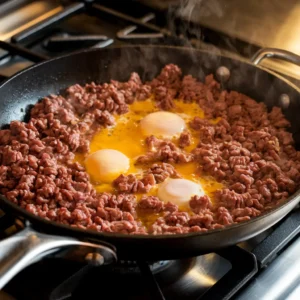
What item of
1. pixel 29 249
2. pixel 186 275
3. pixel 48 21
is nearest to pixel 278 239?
pixel 186 275

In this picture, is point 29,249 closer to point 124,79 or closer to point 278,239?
point 278,239

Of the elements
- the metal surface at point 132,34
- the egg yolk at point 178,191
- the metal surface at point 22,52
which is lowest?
the egg yolk at point 178,191

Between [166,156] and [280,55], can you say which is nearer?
[166,156]

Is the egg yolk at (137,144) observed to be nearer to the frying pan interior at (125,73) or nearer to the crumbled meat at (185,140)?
the crumbled meat at (185,140)

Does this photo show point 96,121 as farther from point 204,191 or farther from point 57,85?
point 204,191

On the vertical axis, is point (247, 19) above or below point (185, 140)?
above

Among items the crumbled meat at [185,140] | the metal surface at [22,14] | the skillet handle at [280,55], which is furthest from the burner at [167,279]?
the metal surface at [22,14]

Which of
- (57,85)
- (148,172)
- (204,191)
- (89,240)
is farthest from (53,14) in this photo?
(89,240)

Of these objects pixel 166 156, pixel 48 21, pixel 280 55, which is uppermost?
pixel 48 21
